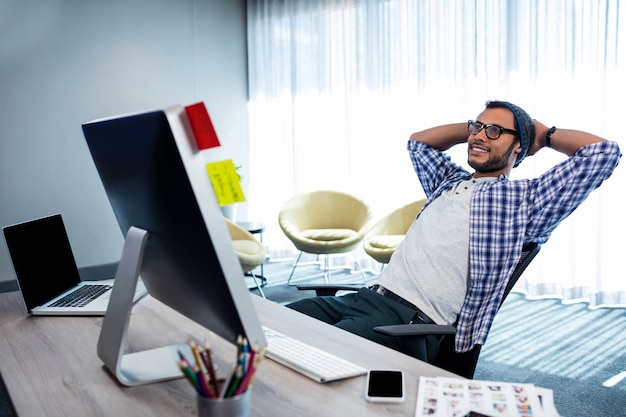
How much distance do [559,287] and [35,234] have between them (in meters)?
4.11

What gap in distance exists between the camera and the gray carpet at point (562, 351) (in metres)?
3.06

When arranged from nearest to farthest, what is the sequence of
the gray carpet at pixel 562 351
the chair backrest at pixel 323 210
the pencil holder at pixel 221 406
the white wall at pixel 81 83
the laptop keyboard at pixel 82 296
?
the pencil holder at pixel 221 406 → the laptop keyboard at pixel 82 296 → the gray carpet at pixel 562 351 → the white wall at pixel 81 83 → the chair backrest at pixel 323 210

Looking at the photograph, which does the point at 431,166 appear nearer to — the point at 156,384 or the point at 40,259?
the point at 40,259

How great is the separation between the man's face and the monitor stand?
1492mm

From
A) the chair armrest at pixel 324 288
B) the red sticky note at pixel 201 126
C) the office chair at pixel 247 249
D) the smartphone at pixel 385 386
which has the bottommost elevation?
the office chair at pixel 247 249

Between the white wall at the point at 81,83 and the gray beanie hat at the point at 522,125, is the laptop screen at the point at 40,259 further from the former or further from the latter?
the white wall at the point at 81,83

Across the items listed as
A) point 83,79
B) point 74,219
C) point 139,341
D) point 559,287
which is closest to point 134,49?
point 83,79

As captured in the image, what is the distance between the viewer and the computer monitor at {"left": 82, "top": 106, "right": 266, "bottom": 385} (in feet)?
3.43

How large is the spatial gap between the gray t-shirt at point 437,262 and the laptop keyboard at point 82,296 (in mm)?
976

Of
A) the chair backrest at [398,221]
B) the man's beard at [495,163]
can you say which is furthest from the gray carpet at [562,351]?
the man's beard at [495,163]

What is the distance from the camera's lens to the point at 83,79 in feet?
18.2

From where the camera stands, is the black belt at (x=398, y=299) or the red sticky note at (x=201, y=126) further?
the black belt at (x=398, y=299)

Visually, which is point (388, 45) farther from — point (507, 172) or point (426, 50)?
point (507, 172)

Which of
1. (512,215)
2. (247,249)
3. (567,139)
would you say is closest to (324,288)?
(512,215)
